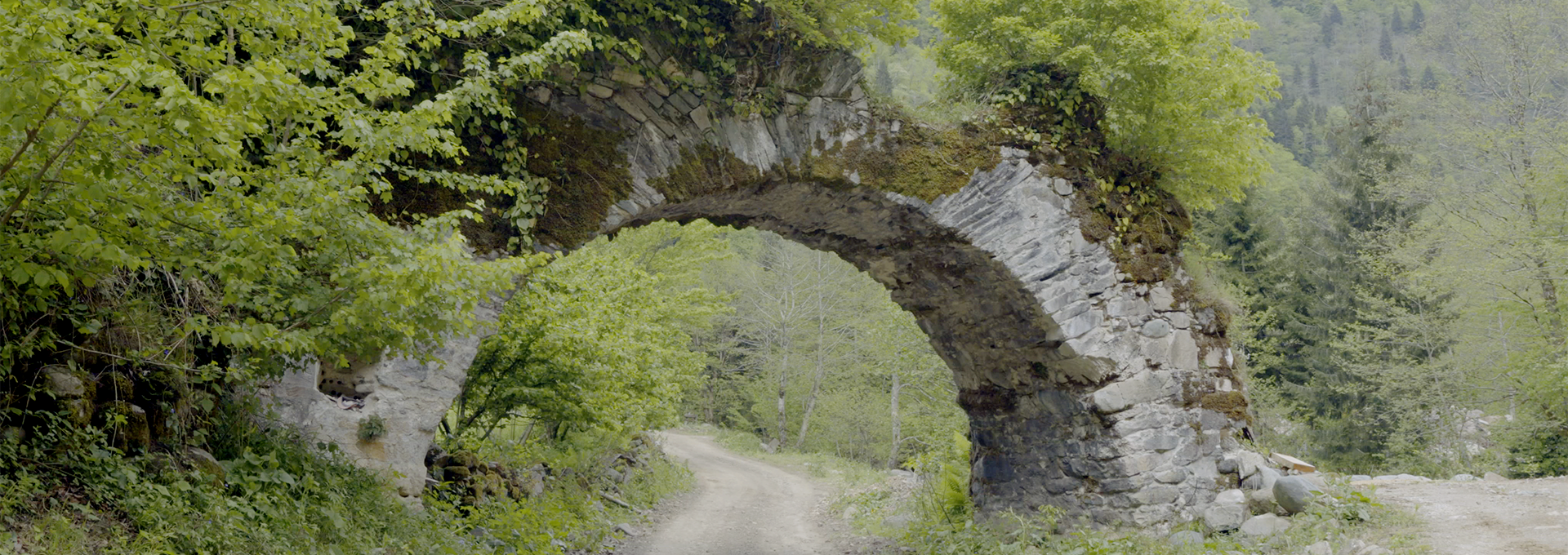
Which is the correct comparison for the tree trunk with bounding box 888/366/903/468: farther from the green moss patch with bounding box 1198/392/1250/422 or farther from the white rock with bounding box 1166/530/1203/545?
the white rock with bounding box 1166/530/1203/545

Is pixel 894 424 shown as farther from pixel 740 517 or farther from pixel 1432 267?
pixel 1432 267

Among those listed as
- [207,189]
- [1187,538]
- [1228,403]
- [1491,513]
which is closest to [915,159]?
[1228,403]

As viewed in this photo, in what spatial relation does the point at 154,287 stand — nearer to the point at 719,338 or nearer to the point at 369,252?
the point at 369,252

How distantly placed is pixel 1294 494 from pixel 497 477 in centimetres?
668

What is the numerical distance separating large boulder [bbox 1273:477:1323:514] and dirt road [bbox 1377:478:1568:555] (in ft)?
2.31

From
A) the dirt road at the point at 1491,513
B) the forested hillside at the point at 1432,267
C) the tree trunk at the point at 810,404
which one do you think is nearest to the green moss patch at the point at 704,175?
the dirt road at the point at 1491,513

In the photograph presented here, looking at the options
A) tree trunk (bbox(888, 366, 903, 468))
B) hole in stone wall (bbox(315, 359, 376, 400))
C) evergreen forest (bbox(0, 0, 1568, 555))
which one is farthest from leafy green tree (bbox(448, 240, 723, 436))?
tree trunk (bbox(888, 366, 903, 468))

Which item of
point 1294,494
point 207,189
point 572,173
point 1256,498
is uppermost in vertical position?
point 572,173

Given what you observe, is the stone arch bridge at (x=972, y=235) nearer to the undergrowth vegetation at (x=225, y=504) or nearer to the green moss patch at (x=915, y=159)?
the green moss patch at (x=915, y=159)

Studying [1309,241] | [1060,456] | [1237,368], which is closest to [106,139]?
[1060,456]

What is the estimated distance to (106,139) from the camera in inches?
110

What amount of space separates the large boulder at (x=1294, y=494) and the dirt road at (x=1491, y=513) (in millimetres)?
705

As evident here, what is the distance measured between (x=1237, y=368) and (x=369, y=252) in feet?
22.7

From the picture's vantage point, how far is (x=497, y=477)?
8.57m
